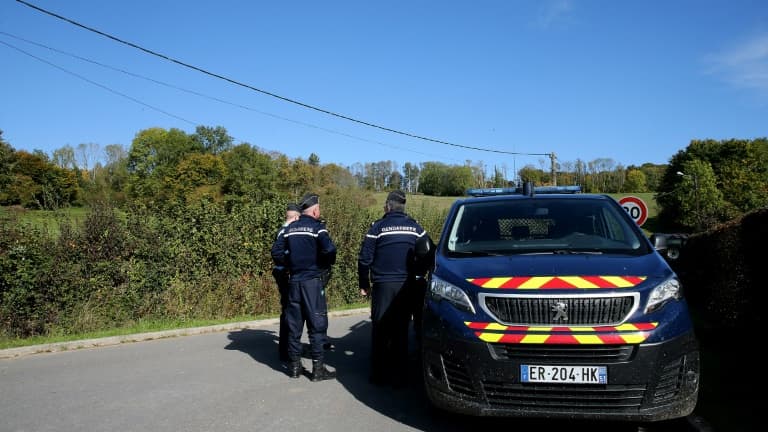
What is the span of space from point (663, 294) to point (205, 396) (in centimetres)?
426

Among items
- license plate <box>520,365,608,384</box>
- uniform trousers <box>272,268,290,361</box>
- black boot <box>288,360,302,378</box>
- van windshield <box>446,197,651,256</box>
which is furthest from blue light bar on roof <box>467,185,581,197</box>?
license plate <box>520,365,608,384</box>

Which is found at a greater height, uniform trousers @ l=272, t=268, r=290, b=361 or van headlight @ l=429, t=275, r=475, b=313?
van headlight @ l=429, t=275, r=475, b=313

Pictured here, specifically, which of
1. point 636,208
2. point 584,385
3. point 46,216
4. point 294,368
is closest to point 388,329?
point 294,368

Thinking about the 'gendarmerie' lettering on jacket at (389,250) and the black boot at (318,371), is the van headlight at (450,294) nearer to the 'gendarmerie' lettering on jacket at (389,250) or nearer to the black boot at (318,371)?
the 'gendarmerie' lettering on jacket at (389,250)

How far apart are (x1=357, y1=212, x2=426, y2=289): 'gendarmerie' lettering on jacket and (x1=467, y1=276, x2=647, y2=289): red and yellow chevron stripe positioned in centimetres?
194

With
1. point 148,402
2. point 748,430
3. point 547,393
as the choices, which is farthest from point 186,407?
point 748,430

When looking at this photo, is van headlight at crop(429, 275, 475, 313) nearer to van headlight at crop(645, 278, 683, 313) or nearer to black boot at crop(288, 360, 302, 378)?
van headlight at crop(645, 278, 683, 313)

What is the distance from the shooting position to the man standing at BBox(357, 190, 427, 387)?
6.25 m

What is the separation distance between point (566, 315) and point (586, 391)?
521mm

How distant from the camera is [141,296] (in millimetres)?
11391

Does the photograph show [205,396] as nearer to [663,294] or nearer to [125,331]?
[663,294]

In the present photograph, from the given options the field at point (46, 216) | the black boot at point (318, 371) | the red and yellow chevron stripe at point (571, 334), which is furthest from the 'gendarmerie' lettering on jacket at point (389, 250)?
the field at point (46, 216)

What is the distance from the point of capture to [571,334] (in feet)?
13.4

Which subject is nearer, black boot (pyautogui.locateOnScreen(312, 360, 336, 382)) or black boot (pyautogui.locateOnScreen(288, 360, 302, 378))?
black boot (pyautogui.locateOnScreen(312, 360, 336, 382))
